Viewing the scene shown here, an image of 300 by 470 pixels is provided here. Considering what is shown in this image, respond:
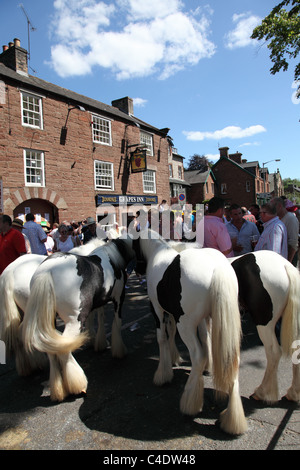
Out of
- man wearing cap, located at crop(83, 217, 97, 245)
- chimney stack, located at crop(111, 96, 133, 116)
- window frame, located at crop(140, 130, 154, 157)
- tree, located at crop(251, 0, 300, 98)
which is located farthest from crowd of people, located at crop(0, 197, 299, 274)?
chimney stack, located at crop(111, 96, 133, 116)

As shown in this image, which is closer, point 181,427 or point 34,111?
point 181,427

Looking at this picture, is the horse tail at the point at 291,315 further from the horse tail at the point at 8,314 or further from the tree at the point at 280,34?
the tree at the point at 280,34

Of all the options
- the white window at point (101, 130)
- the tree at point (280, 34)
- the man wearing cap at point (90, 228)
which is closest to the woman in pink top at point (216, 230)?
the man wearing cap at point (90, 228)

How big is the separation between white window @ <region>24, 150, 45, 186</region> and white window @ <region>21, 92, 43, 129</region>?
1.45 m

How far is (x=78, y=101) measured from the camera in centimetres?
1609

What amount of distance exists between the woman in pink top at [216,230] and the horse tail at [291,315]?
1081mm

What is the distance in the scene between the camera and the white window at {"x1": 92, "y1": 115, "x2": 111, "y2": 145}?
57.6ft

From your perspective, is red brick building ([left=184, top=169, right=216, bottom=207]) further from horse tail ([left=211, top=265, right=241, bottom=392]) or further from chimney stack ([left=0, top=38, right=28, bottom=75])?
horse tail ([left=211, top=265, right=241, bottom=392])

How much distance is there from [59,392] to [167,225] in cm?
314

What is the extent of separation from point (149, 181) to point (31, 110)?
10.2m

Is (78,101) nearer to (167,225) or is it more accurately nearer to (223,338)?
(167,225)

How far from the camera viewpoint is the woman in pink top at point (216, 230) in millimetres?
3648

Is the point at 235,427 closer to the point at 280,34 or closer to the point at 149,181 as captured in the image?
the point at 280,34
